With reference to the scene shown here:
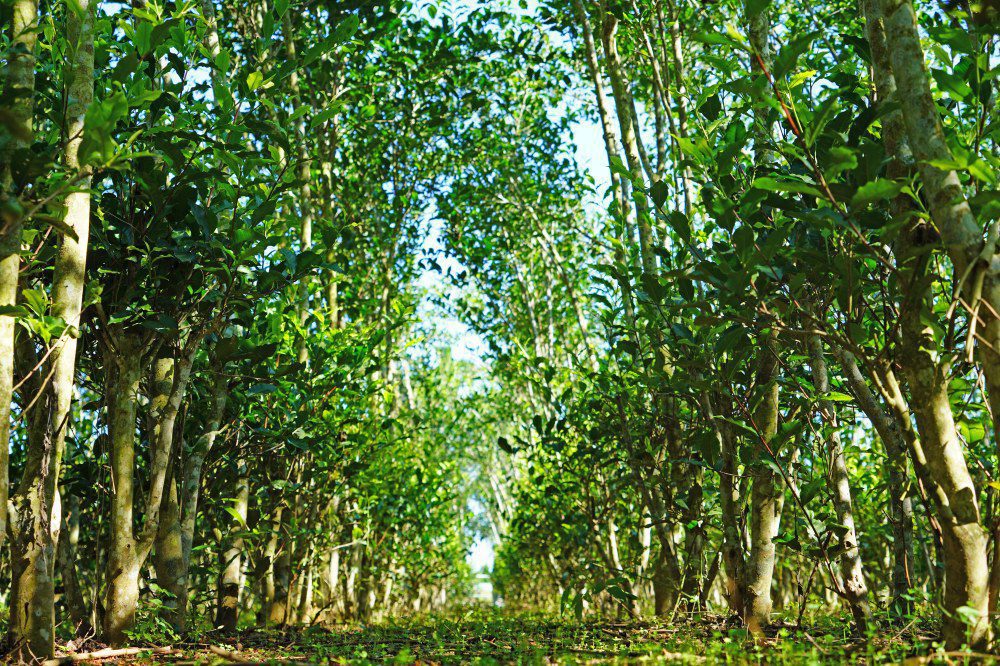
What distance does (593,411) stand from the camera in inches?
279

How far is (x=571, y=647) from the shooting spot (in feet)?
13.4

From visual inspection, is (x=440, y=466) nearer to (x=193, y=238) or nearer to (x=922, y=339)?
(x=193, y=238)

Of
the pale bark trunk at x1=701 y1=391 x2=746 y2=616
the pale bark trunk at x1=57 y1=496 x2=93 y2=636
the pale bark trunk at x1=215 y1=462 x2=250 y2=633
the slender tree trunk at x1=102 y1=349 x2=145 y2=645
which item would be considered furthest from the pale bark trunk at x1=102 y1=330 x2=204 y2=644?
the pale bark trunk at x1=701 y1=391 x2=746 y2=616

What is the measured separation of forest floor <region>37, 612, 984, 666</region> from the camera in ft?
10.4

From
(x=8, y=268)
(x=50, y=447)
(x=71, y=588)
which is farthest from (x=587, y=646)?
(x=8, y=268)

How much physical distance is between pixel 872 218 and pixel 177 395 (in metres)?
3.53

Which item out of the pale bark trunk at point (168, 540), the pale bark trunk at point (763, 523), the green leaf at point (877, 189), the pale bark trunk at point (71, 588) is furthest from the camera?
the pale bark trunk at point (168, 540)

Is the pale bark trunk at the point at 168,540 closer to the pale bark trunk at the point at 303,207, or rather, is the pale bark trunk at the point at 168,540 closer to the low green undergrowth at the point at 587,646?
the low green undergrowth at the point at 587,646

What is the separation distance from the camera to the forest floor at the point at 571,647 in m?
3.17

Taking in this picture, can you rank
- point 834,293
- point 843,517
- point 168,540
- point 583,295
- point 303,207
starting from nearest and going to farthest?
1. point 834,293
2. point 843,517
3. point 168,540
4. point 583,295
5. point 303,207

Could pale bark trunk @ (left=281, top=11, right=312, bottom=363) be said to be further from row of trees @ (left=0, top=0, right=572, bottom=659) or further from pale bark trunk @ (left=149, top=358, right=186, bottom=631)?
pale bark trunk @ (left=149, top=358, right=186, bottom=631)

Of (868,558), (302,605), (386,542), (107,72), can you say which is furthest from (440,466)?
(107,72)

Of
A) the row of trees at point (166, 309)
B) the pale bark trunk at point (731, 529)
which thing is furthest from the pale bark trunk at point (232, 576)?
the pale bark trunk at point (731, 529)

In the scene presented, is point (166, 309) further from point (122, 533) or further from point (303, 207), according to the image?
point (303, 207)
